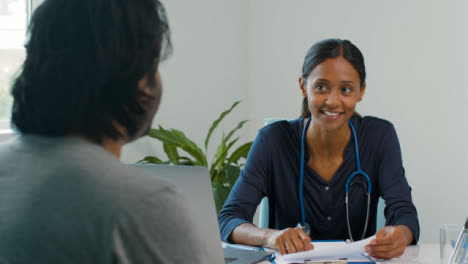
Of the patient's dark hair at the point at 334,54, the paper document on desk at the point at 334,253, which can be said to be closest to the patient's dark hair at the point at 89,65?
the paper document on desk at the point at 334,253

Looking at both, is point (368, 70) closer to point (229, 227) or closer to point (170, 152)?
point (170, 152)

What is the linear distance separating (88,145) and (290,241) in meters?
0.88

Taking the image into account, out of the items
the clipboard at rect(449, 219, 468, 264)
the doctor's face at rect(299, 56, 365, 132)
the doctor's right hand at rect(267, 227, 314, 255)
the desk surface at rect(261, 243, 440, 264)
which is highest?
the doctor's face at rect(299, 56, 365, 132)

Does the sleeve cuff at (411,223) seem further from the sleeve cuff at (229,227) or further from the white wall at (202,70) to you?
the white wall at (202,70)

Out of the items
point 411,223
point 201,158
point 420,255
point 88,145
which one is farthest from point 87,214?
point 201,158

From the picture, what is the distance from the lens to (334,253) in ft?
4.28

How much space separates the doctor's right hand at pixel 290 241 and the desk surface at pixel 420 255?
0.08m

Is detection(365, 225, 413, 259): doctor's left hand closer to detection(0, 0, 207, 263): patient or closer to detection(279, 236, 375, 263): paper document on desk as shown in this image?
detection(279, 236, 375, 263): paper document on desk

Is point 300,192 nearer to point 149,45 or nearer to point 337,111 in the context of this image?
point 337,111

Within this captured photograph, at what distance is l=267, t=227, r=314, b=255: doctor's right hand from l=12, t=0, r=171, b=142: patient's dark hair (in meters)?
0.81

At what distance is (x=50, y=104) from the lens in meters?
0.60

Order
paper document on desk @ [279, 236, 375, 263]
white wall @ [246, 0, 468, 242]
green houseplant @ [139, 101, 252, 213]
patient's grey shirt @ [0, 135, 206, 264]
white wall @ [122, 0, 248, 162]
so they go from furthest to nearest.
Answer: white wall @ [122, 0, 248, 162] → white wall @ [246, 0, 468, 242] → green houseplant @ [139, 101, 252, 213] → paper document on desk @ [279, 236, 375, 263] → patient's grey shirt @ [0, 135, 206, 264]

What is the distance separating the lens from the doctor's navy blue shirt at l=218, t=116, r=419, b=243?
176 cm

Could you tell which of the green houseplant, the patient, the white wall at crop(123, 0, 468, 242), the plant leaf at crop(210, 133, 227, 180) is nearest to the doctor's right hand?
the patient
